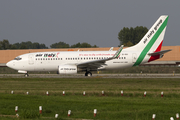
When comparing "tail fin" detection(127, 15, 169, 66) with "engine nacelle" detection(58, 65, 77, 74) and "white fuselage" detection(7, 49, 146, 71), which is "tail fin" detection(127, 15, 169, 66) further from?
"engine nacelle" detection(58, 65, 77, 74)

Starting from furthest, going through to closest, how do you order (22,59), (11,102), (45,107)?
1. (22,59)
2. (11,102)
3. (45,107)

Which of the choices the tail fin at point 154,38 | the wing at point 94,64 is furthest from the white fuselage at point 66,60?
the tail fin at point 154,38

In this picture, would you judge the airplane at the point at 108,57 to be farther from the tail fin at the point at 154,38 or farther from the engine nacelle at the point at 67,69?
the engine nacelle at the point at 67,69

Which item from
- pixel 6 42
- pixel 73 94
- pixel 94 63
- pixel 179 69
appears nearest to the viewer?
pixel 73 94

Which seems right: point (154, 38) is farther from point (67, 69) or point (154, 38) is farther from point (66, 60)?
point (67, 69)

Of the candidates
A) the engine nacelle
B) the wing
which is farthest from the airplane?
the engine nacelle

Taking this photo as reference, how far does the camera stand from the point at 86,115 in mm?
14031

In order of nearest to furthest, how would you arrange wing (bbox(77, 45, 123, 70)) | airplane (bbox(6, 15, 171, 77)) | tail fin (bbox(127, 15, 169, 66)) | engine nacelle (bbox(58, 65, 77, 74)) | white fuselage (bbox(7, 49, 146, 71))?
wing (bbox(77, 45, 123, 70)), engine nacelle (bbox(58, 65, 77, 74)), airplane (bbox(6, 15, 171, 77)), white fuselage (bbox(7, 49, 146, 71)), tail fin (bbox(127, 15, 169, 66))

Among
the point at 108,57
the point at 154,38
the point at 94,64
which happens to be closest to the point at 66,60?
the point at 94,64

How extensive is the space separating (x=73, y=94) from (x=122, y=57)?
20.3 m

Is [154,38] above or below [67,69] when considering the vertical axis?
above

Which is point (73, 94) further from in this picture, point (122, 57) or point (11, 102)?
point (122, 57)

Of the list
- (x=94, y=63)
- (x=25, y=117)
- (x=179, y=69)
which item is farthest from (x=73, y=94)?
(x=179, y=69)

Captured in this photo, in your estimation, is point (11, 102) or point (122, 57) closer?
point (11, 102)
